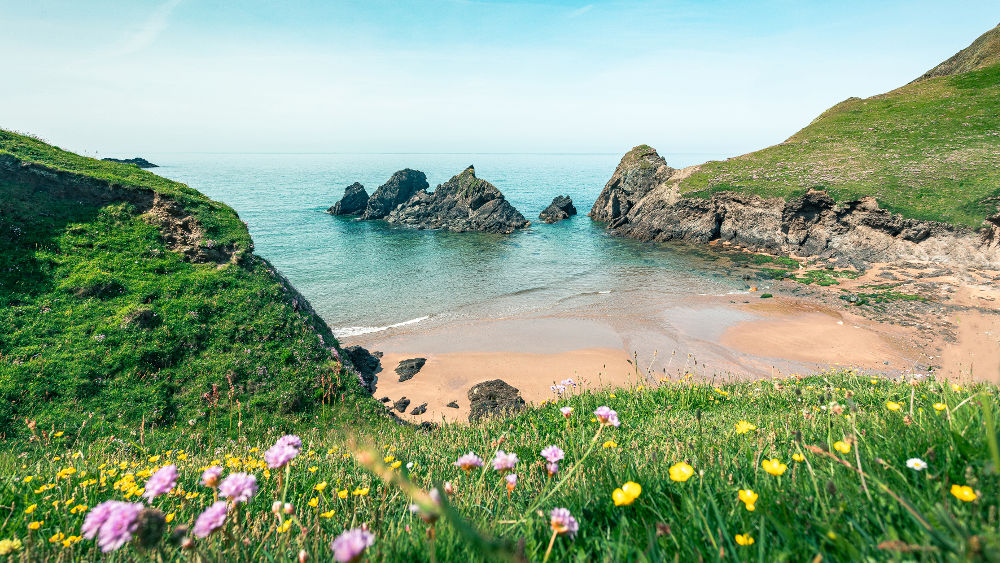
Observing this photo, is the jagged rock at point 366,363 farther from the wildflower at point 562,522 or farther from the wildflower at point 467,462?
the wildflower at point 562,522

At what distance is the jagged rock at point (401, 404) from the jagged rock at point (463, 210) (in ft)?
146

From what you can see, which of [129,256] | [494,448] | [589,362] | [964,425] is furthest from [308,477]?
[589,362]

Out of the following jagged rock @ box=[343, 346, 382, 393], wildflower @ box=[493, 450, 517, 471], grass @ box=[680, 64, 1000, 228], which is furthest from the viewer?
grass @ box=[680, 64, 1000, 228]

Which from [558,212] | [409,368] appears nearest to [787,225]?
[558,212]

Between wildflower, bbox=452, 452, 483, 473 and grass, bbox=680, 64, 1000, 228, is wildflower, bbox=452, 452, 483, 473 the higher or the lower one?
the lower one

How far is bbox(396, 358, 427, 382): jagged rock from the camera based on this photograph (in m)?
18.7

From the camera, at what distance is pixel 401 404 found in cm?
1596

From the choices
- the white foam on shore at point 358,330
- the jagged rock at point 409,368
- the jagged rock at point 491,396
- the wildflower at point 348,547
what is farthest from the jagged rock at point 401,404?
the wildflower at point 348,547

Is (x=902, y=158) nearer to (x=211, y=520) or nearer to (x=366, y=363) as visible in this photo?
(x=366, y=363)

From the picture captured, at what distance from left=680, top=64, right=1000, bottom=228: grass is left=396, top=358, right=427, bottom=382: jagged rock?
3996cm

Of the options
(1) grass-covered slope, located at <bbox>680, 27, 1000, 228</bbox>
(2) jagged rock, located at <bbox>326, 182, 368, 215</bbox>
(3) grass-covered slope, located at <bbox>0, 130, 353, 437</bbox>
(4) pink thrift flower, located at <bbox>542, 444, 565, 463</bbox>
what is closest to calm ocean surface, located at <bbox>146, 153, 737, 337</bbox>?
(2) jagged rock, located at <bbox>326, 182, 368, 215</bbox>

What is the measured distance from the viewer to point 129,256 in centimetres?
1448

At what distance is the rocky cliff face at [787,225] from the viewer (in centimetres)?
3123

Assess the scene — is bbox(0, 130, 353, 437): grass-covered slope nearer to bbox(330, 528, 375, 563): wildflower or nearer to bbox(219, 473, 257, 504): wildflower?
bbox(219, 473, 257, 504): wildflower
